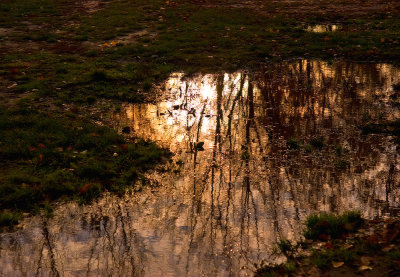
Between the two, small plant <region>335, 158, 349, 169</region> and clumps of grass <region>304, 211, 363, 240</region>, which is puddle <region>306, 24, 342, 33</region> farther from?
clumps of grass <region>304, 211, 363, 240</region>

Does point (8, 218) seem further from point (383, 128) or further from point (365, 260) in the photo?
point (383, 128)

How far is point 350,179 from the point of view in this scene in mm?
4727

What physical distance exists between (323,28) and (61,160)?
8332 mm

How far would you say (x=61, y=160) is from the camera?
5.21 metres

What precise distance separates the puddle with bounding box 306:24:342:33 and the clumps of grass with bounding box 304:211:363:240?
7786mm

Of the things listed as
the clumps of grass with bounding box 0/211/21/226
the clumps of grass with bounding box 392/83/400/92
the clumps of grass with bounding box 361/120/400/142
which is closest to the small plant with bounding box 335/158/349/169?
the clumps of grass with bounding box 361/120/400/142

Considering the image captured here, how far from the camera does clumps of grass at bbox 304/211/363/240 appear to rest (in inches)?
150

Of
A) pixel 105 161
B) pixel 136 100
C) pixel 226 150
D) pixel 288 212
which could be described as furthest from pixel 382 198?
pixel 136 100

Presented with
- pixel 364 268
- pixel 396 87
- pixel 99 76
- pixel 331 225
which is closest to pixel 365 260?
pixel 364 268

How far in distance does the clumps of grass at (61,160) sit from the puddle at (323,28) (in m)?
6.96

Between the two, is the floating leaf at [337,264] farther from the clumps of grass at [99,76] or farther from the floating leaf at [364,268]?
the clumps of grass at [99,76]

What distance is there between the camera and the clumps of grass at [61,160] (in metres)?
4.56

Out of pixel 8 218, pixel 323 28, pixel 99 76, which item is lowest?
pixel 8 218

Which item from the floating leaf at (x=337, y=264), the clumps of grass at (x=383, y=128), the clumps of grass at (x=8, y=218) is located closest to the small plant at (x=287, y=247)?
the floating leaf at (x=337, y=264)
